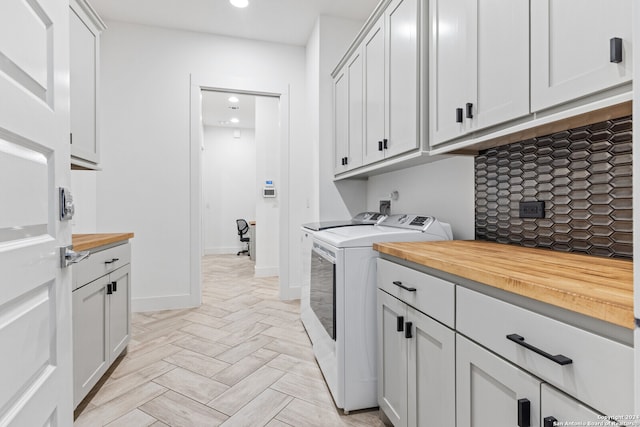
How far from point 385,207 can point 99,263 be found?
2003 mm

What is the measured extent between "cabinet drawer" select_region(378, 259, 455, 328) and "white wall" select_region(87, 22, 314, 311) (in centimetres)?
252

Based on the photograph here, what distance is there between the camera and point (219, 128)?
7.02 m

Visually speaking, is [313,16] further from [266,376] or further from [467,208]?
[266,376]

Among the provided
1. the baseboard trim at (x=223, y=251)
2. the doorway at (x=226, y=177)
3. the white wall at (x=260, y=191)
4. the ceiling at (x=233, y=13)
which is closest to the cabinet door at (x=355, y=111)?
the ceiling at (x=233, y=13)

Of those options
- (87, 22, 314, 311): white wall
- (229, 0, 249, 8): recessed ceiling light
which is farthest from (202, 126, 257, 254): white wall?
(229, 0, 249, 8): recessed ceiling light

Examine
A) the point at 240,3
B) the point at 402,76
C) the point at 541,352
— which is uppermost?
the point at 240,3

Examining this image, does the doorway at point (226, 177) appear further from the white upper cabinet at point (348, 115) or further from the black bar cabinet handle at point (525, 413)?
the black bar cabinet handle at point (525, 413)

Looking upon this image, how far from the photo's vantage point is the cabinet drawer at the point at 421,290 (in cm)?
104

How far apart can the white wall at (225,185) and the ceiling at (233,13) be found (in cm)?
388

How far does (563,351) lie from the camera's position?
0.66 metres

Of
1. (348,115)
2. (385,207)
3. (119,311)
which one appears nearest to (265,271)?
(385,207)

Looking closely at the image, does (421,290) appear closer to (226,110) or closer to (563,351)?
(563,351)

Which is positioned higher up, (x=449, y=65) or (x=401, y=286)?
(x=449, y=65)

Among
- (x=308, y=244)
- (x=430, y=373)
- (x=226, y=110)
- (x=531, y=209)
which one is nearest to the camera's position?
(x=430, y=373)
